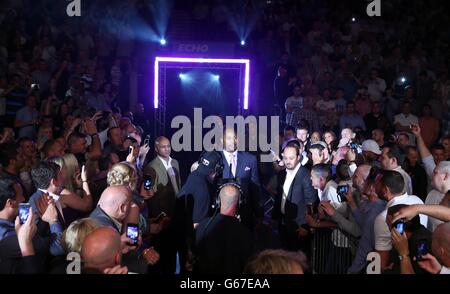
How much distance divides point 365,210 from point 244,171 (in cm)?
188

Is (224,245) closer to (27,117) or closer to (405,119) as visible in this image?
(27,117)

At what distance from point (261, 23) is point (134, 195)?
8469mm

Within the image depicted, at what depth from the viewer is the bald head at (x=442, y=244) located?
3.07 m

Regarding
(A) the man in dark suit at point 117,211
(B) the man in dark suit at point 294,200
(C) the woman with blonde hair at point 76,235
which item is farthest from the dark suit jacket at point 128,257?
(B) the man in dark suit at point 294,200

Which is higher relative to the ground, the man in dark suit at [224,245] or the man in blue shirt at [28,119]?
the man in blue shirt at [28,119]

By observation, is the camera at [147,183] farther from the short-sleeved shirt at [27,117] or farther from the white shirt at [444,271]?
the short-sleeved shirt at [27,117]

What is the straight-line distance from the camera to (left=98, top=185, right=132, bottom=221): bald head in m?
3.96

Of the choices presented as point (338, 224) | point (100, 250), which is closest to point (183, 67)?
point (338, 224)

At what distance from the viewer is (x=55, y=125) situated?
8859 mm

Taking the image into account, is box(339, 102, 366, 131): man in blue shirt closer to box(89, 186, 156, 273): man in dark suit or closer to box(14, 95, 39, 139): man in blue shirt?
box(14, 95, 39, 139): man in blue shirt

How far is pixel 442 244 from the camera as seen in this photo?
3.10 m

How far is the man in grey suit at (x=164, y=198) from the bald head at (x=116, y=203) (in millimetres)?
1612
